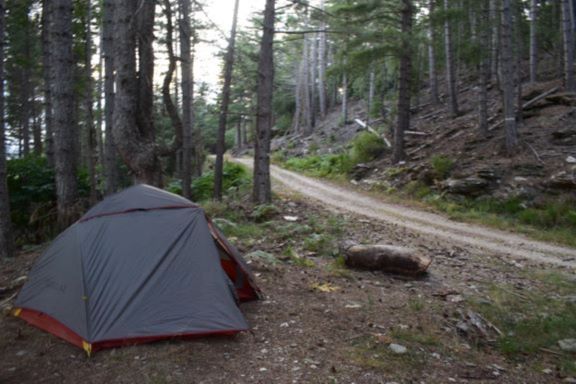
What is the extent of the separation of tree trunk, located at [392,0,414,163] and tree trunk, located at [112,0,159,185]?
30.5 feet

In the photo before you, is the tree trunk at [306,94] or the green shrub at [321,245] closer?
the green shrub at [321,245]

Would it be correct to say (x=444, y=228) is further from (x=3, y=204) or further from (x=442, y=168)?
(x=3, y=204)

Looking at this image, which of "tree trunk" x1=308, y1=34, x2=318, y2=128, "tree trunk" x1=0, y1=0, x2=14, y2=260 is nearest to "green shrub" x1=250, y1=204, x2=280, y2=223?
"tree trunk" x1=0, y1=0, x2=14, y2=260

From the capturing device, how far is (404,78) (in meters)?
16.6

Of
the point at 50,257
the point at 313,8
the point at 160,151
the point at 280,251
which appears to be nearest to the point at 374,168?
the point at 313,8

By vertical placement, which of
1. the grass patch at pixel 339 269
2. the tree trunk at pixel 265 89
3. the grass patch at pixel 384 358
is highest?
the tree trunk at pixel 265 89

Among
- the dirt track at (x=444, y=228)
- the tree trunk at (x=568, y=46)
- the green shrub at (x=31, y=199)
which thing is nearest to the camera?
the dirt track at (x=444, y=228)

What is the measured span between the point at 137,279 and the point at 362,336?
267 cm

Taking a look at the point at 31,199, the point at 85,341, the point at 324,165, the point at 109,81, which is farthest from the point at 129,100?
the point at 324,165

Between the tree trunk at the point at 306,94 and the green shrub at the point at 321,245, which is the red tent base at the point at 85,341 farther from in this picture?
the tree trunk at the point at 306,94

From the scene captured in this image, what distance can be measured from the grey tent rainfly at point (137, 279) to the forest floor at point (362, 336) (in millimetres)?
198

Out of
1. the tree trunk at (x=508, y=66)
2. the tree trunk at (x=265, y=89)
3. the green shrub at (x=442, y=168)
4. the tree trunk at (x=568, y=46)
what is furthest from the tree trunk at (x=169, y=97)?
the tree trunk at (x=568, y=46)

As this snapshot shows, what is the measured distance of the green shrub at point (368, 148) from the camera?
19656 millimetres

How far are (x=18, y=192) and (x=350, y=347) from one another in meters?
10.8
